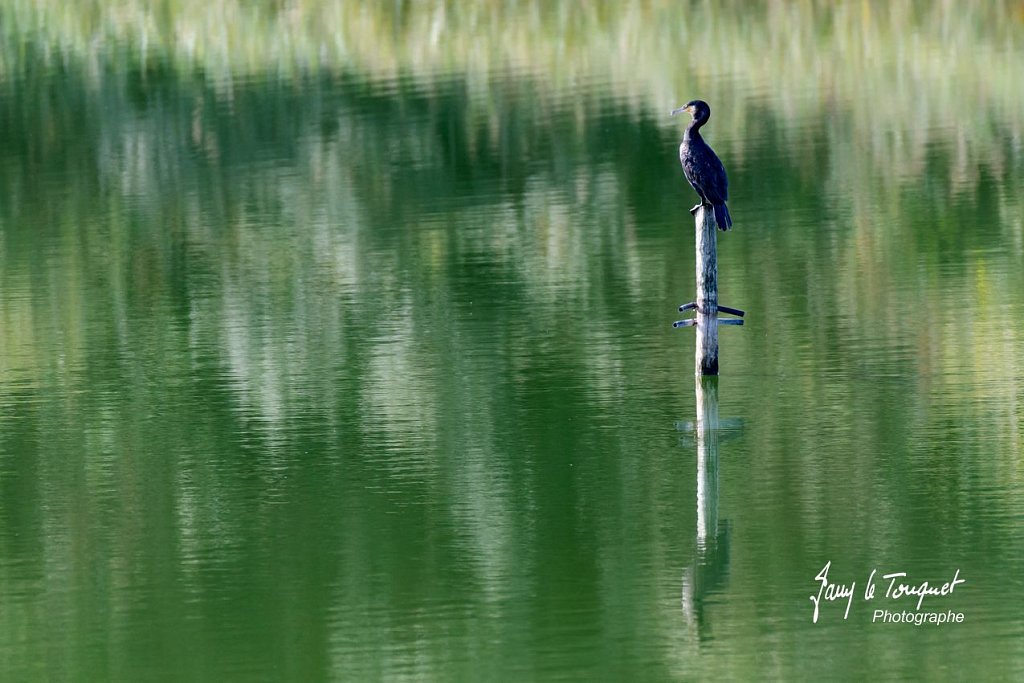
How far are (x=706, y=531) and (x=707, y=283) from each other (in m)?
3.38

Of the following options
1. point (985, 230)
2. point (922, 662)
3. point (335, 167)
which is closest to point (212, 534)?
point (922, 662)

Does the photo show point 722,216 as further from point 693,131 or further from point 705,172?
point 693,131

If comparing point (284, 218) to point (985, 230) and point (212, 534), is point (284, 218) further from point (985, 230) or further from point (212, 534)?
point (212, 534)

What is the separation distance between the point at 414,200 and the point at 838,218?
5.04 meters

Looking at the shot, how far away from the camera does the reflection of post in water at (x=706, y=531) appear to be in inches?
420

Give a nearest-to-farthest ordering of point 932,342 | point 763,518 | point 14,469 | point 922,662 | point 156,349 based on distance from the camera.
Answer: point 922,662, point 763,518, point 14,469, point 932,342, point 156,349

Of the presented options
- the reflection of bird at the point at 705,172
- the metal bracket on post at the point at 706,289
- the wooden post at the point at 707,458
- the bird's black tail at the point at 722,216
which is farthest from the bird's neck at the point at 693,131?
the wooden post at the point at 707,458

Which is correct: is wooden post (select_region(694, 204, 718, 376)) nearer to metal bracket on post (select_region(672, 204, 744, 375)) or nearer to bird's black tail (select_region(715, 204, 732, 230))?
metal bracket on post (select_region(672, 204, 744, 375))

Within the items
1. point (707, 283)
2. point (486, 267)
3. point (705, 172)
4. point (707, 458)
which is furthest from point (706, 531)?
point (486, 267)

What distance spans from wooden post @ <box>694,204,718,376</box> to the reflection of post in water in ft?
1.47

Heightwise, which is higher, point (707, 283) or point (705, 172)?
point (705, 172)

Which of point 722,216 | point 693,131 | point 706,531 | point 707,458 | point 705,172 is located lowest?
point 706,531

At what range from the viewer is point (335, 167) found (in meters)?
26.1

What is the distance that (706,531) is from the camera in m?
11.6
